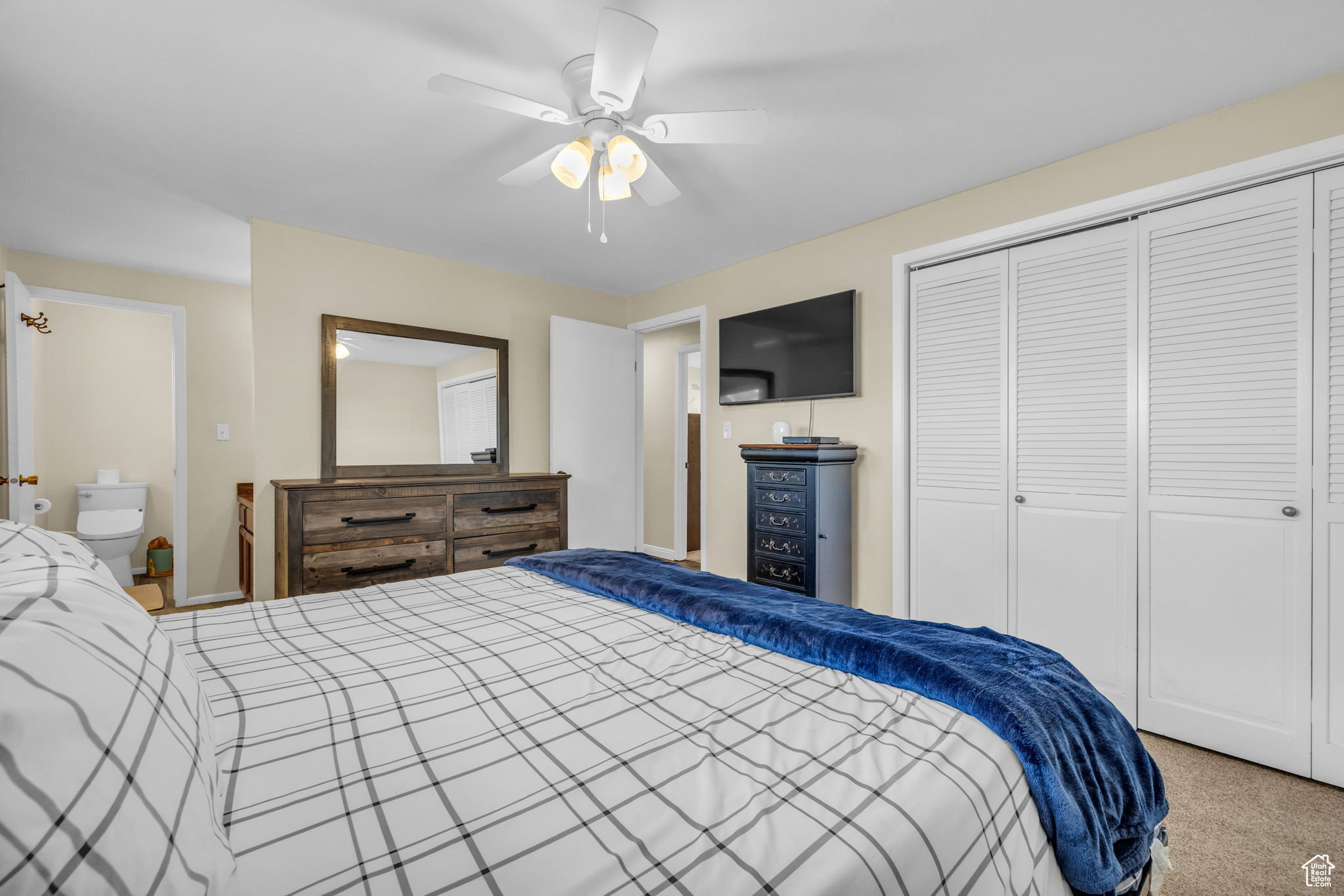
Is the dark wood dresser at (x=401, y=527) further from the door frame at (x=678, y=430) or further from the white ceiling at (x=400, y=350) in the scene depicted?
the door frame at (x=678, y=430)

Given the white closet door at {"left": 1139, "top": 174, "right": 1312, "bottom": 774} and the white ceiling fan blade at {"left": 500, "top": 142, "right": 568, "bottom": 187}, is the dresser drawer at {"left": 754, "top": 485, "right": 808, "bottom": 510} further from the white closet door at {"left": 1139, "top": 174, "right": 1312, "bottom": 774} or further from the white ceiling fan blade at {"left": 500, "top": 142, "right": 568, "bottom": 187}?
the white ceiling fan blade at {"left": 500, "top": 142, "right": 568, "bottom": 187}

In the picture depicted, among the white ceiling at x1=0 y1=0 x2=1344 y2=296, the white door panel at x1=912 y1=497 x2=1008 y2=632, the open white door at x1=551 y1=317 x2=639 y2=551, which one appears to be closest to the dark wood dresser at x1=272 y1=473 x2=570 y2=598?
the open white door at x1=551 y1=317 x2=639 y2=551

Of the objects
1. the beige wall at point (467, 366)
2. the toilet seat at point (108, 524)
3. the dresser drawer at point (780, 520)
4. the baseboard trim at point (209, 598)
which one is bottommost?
the baseboard trim at point (209, 598)

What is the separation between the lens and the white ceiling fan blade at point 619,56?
149 centimetres

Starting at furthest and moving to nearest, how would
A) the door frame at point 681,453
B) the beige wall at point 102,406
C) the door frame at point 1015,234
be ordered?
the door frame at point 681,453 → the beige wall at point 102,406 → the door frame at point 1015,234

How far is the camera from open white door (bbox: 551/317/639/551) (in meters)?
4.39

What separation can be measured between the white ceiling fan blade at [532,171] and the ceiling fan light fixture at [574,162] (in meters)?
0.14

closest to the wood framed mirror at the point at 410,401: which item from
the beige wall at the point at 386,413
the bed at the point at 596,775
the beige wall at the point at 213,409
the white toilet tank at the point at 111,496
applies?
the beige wall at the point at 386,413

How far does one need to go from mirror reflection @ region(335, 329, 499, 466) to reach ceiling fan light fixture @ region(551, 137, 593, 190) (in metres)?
2.26

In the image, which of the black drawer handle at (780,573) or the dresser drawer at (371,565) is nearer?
the dresser drawer at (371,565)

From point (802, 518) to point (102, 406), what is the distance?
225 inches

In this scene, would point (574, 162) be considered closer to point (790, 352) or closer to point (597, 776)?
point (597, 776)

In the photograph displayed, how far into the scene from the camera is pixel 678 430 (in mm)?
5938

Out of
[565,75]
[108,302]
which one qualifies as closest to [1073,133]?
[565,75]
